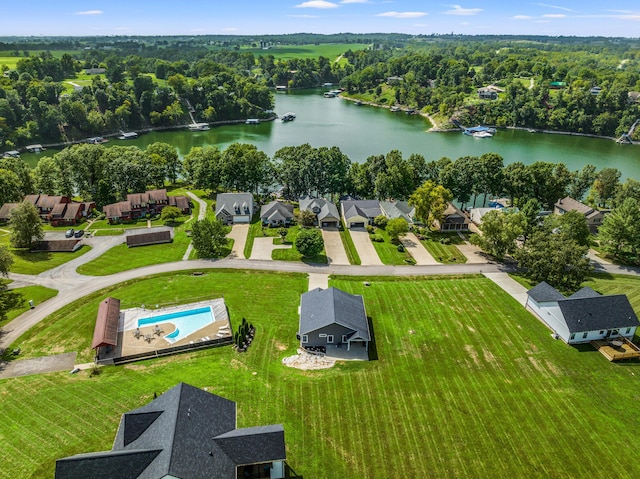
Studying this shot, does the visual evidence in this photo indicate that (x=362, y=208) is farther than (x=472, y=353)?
Yes

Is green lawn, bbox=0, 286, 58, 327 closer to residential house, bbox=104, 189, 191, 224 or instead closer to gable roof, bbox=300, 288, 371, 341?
residential house, bbox=104, 189, 191, 224

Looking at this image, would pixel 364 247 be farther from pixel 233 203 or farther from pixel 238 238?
pixel 233 203

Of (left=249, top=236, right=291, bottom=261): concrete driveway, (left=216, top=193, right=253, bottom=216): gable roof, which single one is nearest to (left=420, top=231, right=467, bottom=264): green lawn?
(left=249, top=236, right=291, bottom=261): concrete driveway

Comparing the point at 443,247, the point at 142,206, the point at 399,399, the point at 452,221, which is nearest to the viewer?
the point at 399,399

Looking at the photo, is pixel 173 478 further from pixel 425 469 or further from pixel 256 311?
pixel 256 311

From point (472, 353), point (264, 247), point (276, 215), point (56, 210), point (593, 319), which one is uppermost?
point (593, 319)

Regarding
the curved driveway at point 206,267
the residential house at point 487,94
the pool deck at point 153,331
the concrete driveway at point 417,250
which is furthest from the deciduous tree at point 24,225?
the residential house at point 487,94

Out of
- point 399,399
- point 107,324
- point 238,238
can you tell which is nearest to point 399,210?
point 238,238
